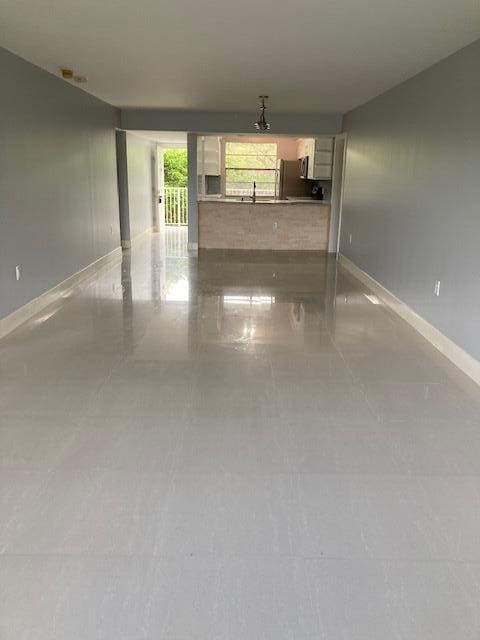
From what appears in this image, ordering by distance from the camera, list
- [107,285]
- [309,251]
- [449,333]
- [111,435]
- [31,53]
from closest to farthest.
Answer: [111,435]
[449,333]
[31,53]
[107,285]
[309,251]

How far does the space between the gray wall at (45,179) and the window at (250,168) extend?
440 centimetres

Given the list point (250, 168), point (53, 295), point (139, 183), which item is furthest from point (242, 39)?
point (250, 168)

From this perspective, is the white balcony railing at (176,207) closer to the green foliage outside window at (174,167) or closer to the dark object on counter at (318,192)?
the green foliage outside window at (174,167)

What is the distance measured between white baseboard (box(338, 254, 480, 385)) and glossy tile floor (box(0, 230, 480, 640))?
0.40 feet

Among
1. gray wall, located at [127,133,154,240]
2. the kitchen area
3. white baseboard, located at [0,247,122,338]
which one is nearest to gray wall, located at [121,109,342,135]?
the kitchen area

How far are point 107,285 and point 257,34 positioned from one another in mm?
3498

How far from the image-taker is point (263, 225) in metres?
9.37

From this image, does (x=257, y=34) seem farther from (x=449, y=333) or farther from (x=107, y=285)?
(x=107, y=285)

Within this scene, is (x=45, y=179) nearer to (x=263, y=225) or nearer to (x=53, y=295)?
(x=53, y=295)

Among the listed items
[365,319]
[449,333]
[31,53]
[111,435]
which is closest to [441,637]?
[111,435]

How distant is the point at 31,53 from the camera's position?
4.26m

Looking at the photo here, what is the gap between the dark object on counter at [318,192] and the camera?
10.0 m

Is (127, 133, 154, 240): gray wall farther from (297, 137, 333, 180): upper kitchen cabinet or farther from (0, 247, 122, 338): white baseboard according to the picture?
(297, 137, 333, 180): upper kitchen cabinet

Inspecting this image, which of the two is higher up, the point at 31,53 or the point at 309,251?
the point at 31,53
